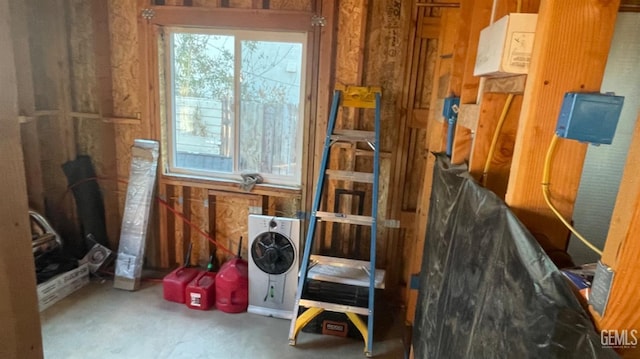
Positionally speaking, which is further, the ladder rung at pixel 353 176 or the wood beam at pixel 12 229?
the ladder rung at pixel 353 176

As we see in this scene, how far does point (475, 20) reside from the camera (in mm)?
1549

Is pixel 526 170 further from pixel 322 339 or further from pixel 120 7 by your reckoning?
pixel 120 7

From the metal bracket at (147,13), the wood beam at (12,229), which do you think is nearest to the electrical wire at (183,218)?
the metal bracket at (147,13)

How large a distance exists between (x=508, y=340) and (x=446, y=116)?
1.36 meters

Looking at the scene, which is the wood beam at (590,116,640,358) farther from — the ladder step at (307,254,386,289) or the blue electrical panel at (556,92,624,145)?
the ladder step at (307,254,386,289)

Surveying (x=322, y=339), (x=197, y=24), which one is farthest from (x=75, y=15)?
(x=322, y=339)

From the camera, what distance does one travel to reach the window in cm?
299

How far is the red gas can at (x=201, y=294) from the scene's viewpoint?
2.89m

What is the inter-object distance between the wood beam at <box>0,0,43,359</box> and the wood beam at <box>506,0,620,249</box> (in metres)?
1.06

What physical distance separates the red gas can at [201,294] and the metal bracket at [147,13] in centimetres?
213

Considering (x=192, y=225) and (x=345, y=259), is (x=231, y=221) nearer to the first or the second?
(x=192, y=225)

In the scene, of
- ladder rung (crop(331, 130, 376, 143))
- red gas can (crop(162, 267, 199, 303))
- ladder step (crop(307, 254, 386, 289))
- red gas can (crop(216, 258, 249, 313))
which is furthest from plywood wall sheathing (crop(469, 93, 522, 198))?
red gas can (crop(162, 267, 199, 303))

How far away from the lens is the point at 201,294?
2889mm

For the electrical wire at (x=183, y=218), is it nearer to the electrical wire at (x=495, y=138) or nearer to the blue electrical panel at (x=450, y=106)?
the blue electrical panel at (x=450, y=106)
